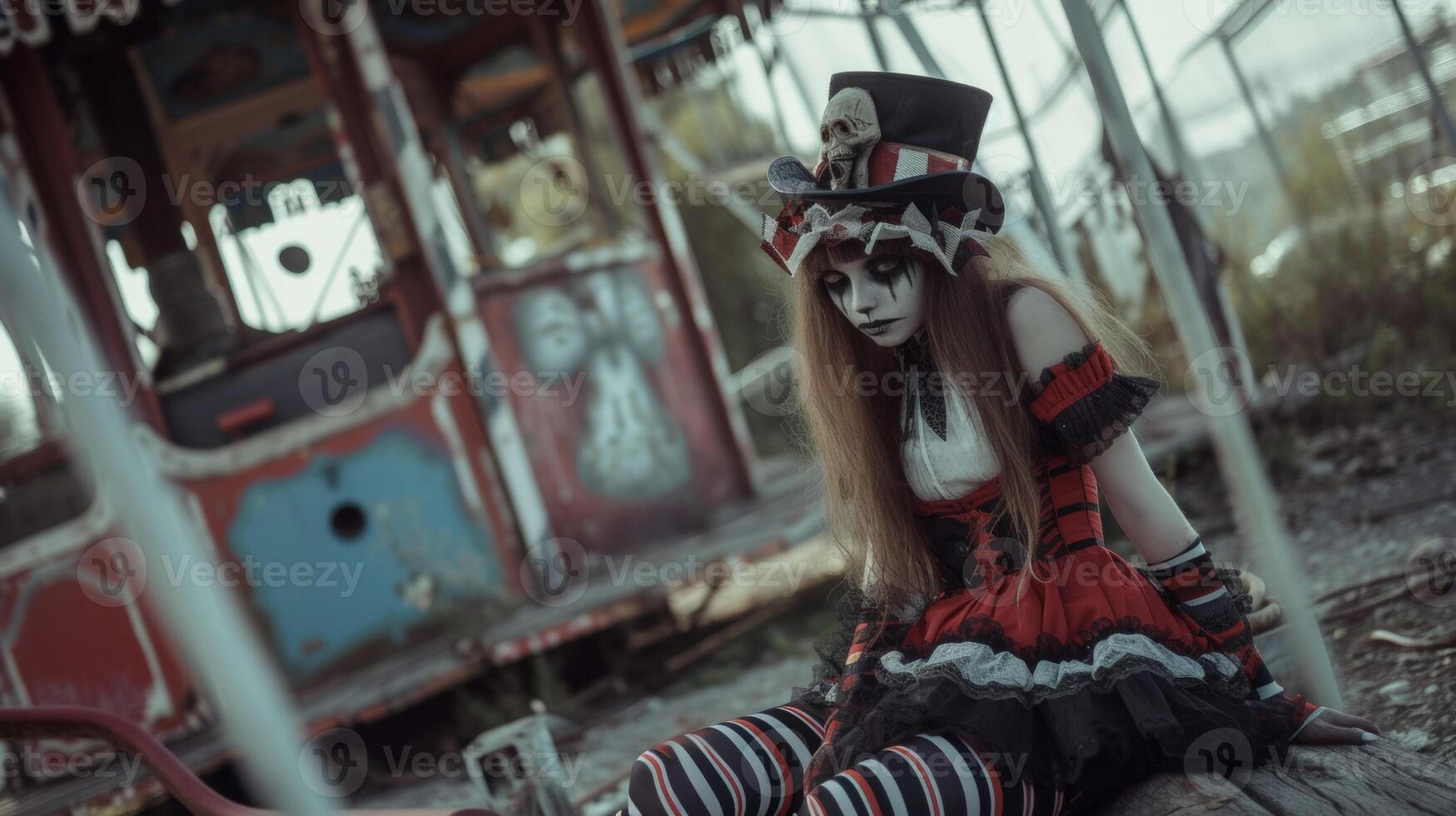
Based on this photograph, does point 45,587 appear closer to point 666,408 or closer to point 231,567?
point 231,567

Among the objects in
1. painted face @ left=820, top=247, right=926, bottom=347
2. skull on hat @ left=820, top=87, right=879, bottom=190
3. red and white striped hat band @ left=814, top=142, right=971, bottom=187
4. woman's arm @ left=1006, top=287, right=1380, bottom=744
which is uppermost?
skull on hat @ left=820, top=87, right=879, bottom=190

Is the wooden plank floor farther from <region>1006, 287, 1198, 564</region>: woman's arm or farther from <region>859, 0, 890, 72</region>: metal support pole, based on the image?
<region>859, 0, 890, 72</region>: metal support pole

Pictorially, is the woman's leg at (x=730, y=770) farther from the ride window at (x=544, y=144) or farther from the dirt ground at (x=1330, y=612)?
the ride window at (x=544, y=144)

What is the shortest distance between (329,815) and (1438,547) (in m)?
3.19

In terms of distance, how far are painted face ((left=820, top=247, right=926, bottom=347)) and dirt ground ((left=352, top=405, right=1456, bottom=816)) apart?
1300mm

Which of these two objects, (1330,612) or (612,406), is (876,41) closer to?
(612,406)

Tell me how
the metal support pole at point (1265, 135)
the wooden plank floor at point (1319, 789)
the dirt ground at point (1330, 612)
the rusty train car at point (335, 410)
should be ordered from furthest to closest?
the metal support pole at point (1265, 135), the rusty train car at point (335, 410), the dirt ground at point (1330, 612), the wooden plank floor at point (1319, 789)

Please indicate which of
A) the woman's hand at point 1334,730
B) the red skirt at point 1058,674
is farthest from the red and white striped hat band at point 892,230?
the woman's hand at point 1334,730

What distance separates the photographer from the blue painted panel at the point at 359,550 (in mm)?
4625

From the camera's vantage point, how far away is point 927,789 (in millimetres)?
1427

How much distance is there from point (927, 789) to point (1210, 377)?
101cm

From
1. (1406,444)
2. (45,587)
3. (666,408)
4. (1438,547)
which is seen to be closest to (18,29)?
(45,587)

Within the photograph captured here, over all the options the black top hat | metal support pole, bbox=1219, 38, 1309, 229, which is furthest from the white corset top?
metal support pole, bbox=1219, 38, 1309, 229

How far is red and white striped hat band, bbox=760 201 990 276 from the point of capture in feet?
5.38
